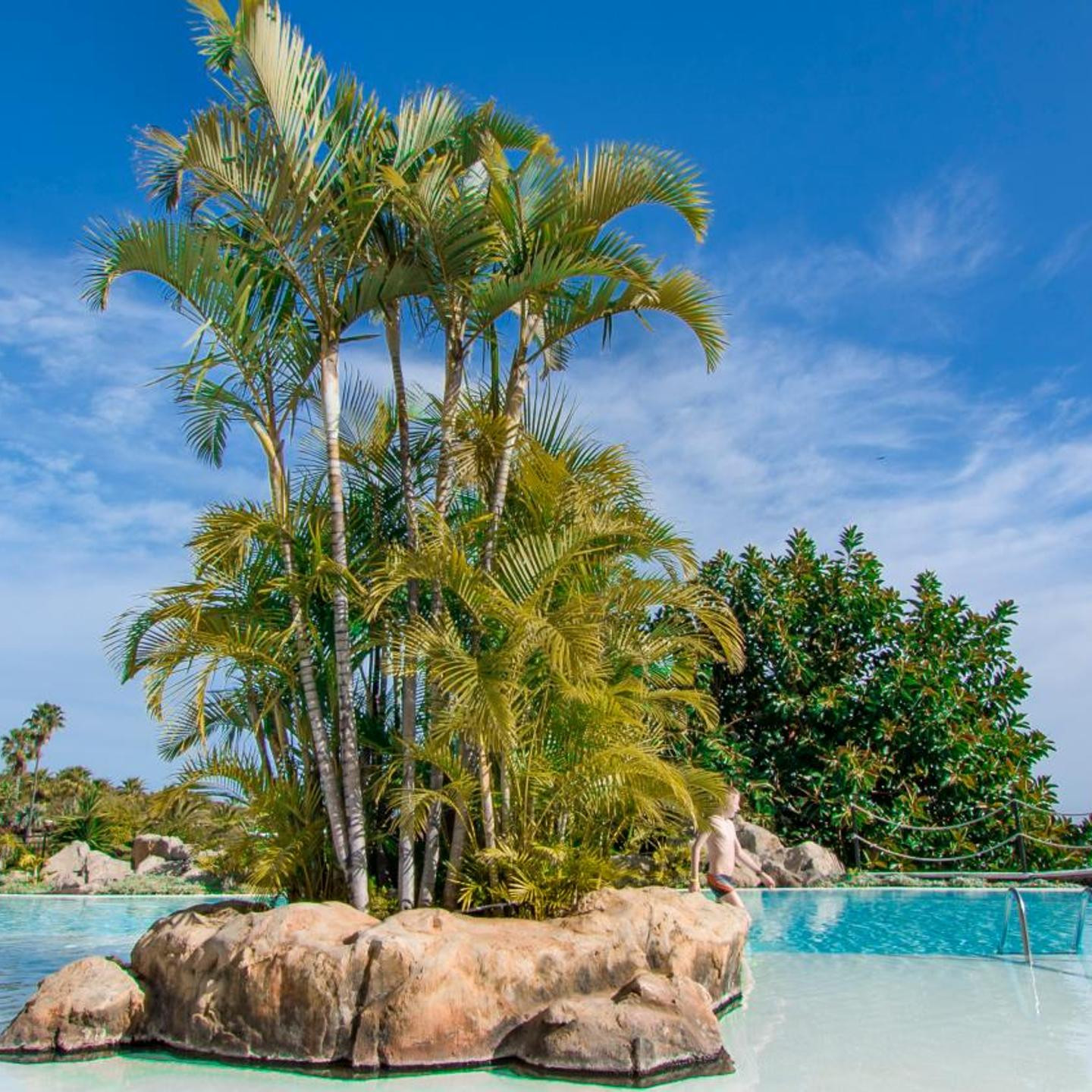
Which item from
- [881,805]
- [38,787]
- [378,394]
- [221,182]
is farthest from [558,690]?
[38,787]

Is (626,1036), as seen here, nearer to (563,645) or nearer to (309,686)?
(563,645)

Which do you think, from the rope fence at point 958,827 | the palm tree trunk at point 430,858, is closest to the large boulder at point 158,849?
the rope fence at point 958,827

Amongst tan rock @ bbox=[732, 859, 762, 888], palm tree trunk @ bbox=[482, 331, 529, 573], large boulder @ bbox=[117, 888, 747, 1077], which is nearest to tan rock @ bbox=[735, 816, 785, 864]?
tan rock @ bbox=[732, 859, 762, 888]

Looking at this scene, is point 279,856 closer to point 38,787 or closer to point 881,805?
point 881,805

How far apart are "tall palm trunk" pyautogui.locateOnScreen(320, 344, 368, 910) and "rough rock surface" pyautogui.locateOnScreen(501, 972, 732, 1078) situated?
1.86 metres

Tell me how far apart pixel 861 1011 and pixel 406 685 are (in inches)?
138

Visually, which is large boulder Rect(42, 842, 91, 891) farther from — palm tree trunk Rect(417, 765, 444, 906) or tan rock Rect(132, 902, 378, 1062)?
tan rock Rect(132, 902, 378, 1062)

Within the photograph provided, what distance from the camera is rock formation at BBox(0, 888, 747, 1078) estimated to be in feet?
17.5

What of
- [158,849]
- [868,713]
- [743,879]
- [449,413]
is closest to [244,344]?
[449,413]

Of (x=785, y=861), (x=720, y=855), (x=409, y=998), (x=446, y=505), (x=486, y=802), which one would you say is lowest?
Result: (x=409, y=998)

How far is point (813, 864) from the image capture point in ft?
45.3

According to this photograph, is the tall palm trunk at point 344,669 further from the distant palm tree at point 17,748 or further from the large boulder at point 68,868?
the distant palm tree at point 17,748

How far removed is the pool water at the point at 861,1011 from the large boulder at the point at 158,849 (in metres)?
5.52

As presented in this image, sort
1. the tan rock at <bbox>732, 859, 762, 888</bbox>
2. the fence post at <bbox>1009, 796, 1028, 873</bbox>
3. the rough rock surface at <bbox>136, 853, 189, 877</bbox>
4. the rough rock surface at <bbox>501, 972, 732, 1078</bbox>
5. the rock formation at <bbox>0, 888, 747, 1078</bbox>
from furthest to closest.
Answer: the rough rock surface at <bbox>136, 853, 189, 877</bbox> < the fence post at <bbox>1009, 796, 1028, 873</bbox> < the tan rock at <bbox>732, 859, 762, 888</bbox> < the rock formation at <bbox>0, 888, 747, 1078</bbox> < the rough rock surface at <bbox>501, 972, 732, 1078</bbox>
